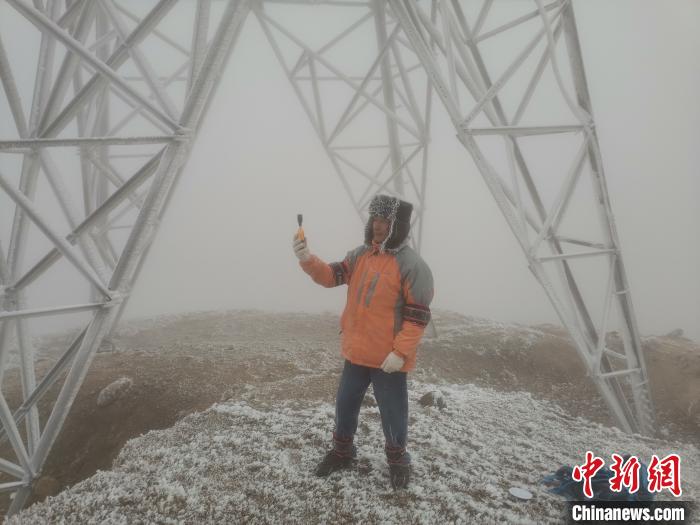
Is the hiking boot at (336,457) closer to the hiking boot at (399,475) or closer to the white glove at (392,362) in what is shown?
the hiking boot at (399,475)

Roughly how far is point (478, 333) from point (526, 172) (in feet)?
12.5

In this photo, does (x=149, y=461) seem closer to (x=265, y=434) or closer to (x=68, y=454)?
(x=265, y=434)

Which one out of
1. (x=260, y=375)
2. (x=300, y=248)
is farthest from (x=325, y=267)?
(x=260, y=375)

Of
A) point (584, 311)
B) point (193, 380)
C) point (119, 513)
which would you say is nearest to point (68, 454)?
point (193, 380)

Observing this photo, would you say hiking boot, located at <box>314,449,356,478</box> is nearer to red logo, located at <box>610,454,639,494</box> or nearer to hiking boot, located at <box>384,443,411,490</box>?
hiking boot, located at <box>384,443,411,490</box>

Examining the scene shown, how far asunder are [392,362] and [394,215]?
40.9 inches

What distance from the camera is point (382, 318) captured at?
9.29 ft

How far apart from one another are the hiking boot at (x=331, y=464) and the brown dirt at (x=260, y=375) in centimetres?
137

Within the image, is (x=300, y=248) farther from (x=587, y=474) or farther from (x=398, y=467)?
(x=587, y=474)

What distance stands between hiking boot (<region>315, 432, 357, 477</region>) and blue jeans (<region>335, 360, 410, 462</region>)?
49 mm

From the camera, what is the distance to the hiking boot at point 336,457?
3.14 meters

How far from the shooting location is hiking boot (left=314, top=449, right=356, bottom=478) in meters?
3.13

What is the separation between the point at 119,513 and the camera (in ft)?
8.90

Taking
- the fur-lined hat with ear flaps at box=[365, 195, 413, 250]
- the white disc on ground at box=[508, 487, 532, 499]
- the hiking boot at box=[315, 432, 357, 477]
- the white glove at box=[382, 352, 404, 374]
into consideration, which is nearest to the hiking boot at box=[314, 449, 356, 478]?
the hiking boot at box=[315, 432, 357, 477]
